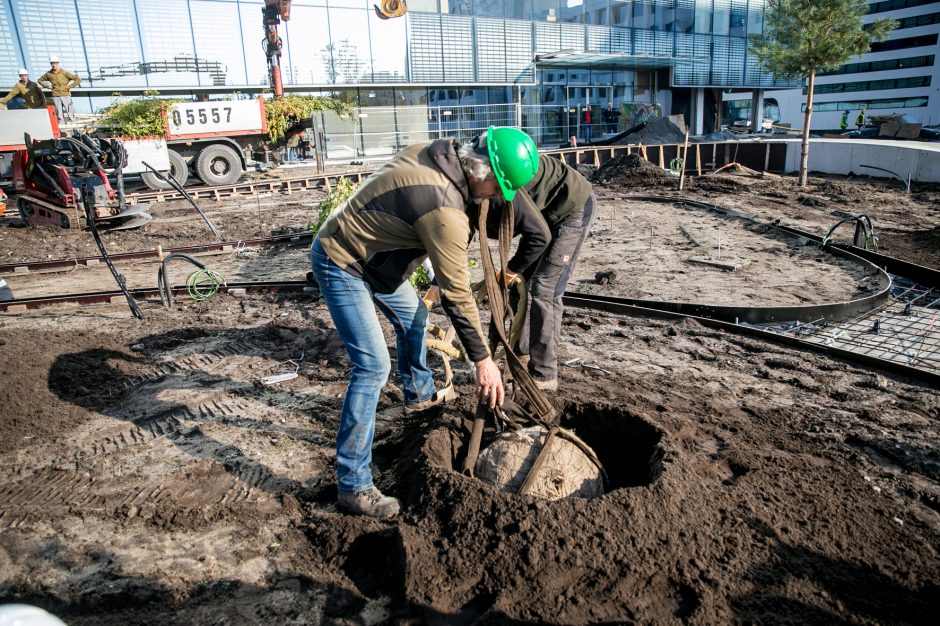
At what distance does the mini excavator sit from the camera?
11.3 meters

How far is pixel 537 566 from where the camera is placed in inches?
103

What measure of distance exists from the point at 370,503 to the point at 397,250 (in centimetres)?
131

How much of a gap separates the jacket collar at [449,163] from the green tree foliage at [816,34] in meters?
15.1

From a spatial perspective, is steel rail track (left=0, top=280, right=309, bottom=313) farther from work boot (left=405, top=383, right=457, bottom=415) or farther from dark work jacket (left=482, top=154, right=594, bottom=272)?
dark work jacket (left=482, top=154, right=594, bottom=272)

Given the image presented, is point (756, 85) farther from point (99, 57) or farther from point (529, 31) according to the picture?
point (99, 57)

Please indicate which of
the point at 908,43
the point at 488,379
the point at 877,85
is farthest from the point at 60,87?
the point at 908,43

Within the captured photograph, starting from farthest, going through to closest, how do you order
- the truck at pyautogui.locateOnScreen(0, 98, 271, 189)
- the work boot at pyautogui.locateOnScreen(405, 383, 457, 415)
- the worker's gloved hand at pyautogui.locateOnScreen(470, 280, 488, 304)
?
1. the truck at pyautogui.locateOnScreen(0, 98, 271, 189)
2. the worker's gloved hand at pyautogui.locateOnScreen(470, 280, 488, 304)
3. the work boot at pyautogui.locateOnScreen(405, 383, 457, 415)

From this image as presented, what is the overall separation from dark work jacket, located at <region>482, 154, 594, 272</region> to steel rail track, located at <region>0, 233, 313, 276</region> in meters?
6.92

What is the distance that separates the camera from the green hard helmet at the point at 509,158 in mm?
2750

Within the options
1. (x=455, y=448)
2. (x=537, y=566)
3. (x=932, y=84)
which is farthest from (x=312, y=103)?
(x=932, y=84)

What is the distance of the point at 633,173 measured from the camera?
17578 mm

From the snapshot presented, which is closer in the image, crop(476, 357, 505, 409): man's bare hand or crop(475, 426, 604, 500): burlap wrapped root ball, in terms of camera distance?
crop(476, 357, 505, 409): man's bare hand

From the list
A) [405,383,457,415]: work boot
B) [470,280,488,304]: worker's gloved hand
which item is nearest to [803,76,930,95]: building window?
[470,280,488,304]: worker's gloved hand

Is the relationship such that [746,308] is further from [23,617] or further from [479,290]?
[23,617]
